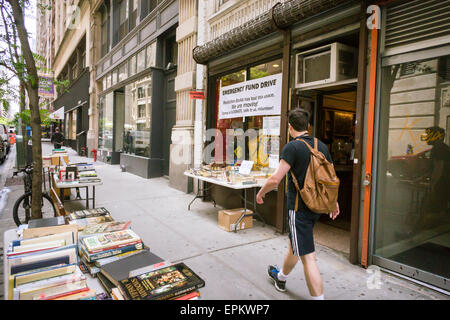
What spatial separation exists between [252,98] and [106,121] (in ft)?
43.8

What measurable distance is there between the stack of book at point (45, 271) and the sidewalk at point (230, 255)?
1.66 meters

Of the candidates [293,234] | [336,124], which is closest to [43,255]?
[293,234]

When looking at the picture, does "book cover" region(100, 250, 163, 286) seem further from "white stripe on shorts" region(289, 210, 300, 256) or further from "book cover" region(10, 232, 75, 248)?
"white stripe on shorts" region(289, 210, 300, 256)

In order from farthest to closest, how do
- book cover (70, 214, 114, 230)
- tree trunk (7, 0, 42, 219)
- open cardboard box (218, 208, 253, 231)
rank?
open cardboard box (218, 208, 253, 231)
tree trunk (7, 0, 42, 219)
book cover (70, 214, 114, 230)

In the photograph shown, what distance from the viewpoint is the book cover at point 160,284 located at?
1815 millimetres

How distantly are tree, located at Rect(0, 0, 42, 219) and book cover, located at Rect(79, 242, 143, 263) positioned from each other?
1.80 m

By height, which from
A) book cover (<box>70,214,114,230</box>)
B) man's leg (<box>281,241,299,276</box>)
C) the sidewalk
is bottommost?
the sidewalk

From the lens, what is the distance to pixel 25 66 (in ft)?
12.0

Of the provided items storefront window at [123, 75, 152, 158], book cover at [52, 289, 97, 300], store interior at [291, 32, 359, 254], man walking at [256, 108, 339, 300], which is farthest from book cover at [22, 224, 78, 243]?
storefront window at [123, 75, 152, 158]

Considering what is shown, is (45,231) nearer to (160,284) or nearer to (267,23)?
(160,284)

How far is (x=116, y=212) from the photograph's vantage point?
6578 millimetres

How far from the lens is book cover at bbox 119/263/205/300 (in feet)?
5.95

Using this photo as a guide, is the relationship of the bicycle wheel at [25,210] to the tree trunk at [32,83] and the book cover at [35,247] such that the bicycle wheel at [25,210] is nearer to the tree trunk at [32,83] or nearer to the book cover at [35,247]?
the tree trunk at [32,83]
